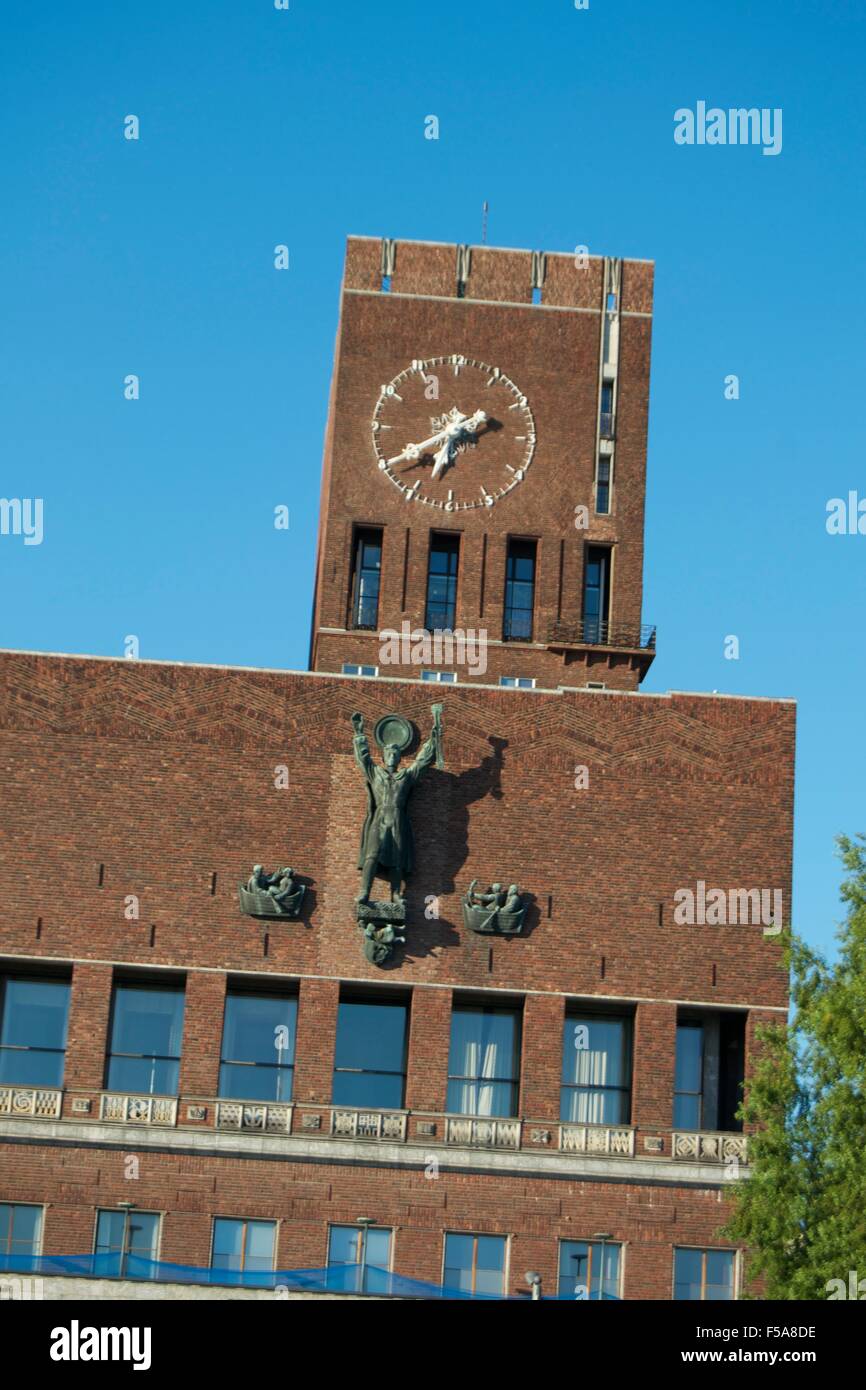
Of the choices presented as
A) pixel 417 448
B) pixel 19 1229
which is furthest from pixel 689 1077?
pixel 417 448

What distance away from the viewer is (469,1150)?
185 ft

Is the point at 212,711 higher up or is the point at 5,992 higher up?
the point at 212,711

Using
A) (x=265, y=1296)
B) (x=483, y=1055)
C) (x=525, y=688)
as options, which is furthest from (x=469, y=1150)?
(x=525, y=688)

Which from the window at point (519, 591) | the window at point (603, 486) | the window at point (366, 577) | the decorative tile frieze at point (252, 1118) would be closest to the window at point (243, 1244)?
the decorative tile frieze at point (252, 1118)

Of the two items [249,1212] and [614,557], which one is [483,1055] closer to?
[249,1212]

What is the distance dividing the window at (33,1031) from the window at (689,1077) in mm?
16265

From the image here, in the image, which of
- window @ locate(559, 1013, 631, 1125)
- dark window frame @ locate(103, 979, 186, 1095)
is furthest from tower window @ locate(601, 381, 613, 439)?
dark window frame @ locate(103, 979, 186, 1095)

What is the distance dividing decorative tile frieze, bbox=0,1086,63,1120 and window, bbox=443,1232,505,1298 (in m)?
10.6

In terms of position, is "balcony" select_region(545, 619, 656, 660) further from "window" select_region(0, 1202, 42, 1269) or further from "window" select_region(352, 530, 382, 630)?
"window" select_region(0, 1202, 42, 1269)

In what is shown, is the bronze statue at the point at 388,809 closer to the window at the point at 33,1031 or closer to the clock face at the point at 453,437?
the window at the point at 33,1031

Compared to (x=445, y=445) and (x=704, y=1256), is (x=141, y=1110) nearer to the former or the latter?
(x=704, y=1256)

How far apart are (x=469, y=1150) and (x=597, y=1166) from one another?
331cm

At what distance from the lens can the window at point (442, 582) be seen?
68062 mm
